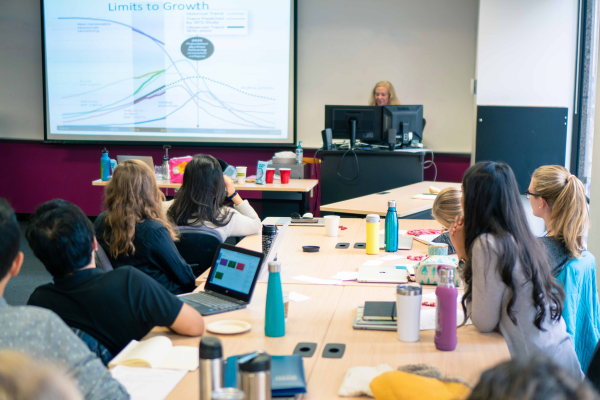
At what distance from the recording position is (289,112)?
6.16 meters

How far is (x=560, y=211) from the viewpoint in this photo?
207 cm

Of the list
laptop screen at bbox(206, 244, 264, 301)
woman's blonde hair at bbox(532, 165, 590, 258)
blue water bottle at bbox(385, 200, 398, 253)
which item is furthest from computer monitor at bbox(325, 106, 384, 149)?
laptop screen at bbox(206, 244, 264, 301)

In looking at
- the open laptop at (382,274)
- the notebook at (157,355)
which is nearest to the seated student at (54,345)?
the notebook at (157,355)

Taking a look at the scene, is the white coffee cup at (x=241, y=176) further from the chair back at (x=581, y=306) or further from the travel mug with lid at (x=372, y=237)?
the chair back at (x=581, y=306)

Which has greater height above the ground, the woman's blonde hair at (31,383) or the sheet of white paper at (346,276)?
the woman's blonde hair at (31,383)

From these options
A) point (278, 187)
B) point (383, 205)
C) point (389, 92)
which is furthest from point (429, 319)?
point (389, 92)

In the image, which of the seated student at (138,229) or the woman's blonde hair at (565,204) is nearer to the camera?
the woman's blonde hair at (565,204)

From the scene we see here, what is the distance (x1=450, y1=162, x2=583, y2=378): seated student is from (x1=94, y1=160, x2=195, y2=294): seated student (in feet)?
4.32

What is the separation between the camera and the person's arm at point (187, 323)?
152 cm

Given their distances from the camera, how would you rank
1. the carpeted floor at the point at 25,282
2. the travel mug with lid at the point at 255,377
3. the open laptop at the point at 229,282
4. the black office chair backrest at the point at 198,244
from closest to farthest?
the travel mug with lid at the point at 255,377 → the open laptop at the point at 229,282 → the black office chair backrest at the point at 198,244 → the carpeted floor at the point at 25,282

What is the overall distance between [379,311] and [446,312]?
0.95ft

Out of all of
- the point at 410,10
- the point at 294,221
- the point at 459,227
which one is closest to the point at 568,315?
the point at 459,227

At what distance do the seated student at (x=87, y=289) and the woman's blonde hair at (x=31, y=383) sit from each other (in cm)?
96

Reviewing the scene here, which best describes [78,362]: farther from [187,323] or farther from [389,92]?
[389,92]
